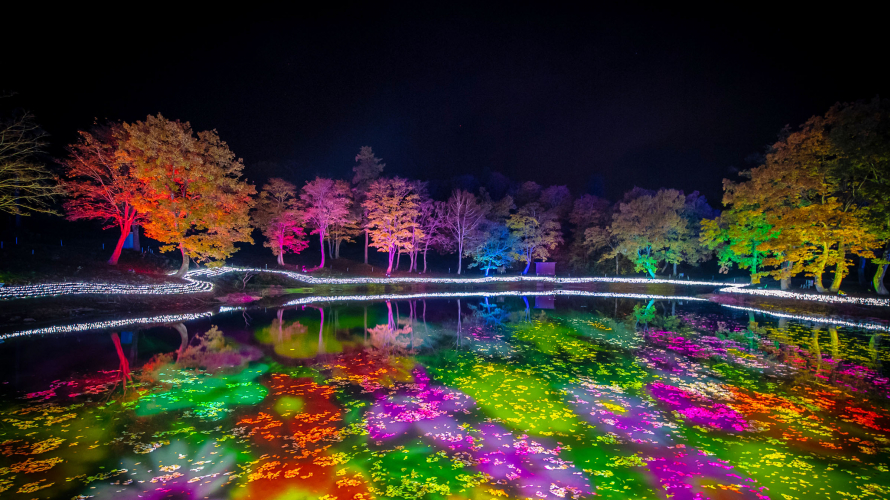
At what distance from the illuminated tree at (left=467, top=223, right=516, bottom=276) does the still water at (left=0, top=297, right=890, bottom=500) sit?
28.3 m

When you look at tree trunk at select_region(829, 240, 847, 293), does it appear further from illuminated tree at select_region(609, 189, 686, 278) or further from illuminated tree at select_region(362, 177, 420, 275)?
illuminated tree at select_region(362, 177, 420, 275)

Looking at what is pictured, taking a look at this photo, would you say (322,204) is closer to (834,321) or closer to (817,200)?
(834,321)

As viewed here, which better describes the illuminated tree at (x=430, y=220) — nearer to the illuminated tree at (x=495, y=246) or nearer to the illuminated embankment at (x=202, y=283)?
the illuminated tree at (x=495, y=246)

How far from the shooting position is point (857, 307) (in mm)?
19625

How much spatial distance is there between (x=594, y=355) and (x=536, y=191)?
45.3m

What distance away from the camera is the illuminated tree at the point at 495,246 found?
43.6 m

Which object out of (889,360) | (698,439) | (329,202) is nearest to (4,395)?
(698,439)

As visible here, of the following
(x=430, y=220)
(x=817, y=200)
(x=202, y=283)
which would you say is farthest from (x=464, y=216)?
(x=817, y=200)

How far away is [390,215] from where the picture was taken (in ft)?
127

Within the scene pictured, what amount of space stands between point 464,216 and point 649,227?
18.7 m

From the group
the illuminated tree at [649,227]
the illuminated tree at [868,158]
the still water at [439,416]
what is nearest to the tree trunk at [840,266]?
the illuminated tree at [868,158]

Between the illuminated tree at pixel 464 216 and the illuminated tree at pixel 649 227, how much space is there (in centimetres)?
1419

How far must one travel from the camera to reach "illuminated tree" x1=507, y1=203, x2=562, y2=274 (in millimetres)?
44562

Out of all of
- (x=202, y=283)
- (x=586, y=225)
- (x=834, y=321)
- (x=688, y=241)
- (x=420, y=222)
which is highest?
(x=586, y=225)
